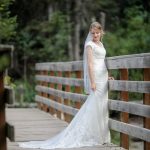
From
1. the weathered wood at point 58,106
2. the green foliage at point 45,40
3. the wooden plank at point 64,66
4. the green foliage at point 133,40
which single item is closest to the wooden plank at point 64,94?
the weathered wood at point 58,106

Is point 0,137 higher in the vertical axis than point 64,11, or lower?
lower

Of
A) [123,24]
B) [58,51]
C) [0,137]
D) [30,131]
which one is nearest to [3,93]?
[0,137]

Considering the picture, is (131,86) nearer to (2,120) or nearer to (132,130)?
(132,130)

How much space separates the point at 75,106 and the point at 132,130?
147 inches

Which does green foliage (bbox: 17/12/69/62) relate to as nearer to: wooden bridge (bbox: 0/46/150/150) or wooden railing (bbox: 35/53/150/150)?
A: wooden bridge (bbox: 0/46/150/150)

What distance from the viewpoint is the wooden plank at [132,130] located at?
6562 mm

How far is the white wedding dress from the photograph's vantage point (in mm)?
8023

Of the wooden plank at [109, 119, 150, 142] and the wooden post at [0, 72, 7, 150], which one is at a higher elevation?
the wooden post at [0, 72, 7, 150]

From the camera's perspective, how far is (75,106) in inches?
424

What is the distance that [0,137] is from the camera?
16.2 ft

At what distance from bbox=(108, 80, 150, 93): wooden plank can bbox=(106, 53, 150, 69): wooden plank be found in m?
0.19

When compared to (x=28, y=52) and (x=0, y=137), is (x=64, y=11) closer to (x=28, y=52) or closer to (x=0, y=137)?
(x=28, y=52)

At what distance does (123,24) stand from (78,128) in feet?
64.1

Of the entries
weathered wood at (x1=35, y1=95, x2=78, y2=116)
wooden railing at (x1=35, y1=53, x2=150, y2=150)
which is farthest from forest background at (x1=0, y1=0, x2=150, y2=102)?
wooden railing at (x1=35, y1=53, x2=150, y2=150)
